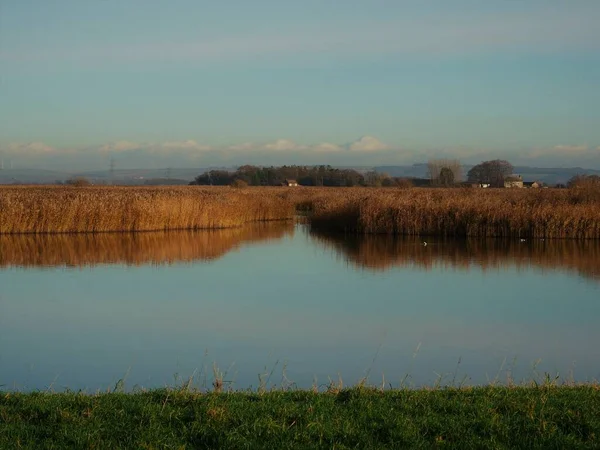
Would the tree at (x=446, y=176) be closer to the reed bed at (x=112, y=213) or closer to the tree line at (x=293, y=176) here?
the tree line at (x=293, y=176)

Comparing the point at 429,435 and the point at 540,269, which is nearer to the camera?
the point at 429,435

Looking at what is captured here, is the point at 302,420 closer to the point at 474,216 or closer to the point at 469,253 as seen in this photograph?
the point at 469,253

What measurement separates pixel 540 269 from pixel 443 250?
3.64m

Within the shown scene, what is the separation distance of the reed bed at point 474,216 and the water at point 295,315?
9.20 feet

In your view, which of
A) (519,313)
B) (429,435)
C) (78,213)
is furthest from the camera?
(78,213)

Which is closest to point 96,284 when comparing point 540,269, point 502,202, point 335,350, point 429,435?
point 335,350

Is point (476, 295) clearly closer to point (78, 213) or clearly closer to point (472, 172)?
point (78, 213)

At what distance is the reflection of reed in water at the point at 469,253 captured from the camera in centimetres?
1658

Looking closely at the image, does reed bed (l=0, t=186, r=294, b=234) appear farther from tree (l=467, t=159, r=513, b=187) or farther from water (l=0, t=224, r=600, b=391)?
tree (l=467, t=159, r=513, b=187)

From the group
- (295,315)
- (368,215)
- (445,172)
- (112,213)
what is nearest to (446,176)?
(445,172)

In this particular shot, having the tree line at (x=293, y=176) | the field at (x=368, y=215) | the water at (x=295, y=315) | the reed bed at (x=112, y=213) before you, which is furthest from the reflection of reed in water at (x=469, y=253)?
the tree line at (x=293, y=176)

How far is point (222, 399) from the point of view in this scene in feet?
18.2

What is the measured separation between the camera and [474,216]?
22.7 meters

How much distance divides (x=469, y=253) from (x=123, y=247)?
8.77 metres
